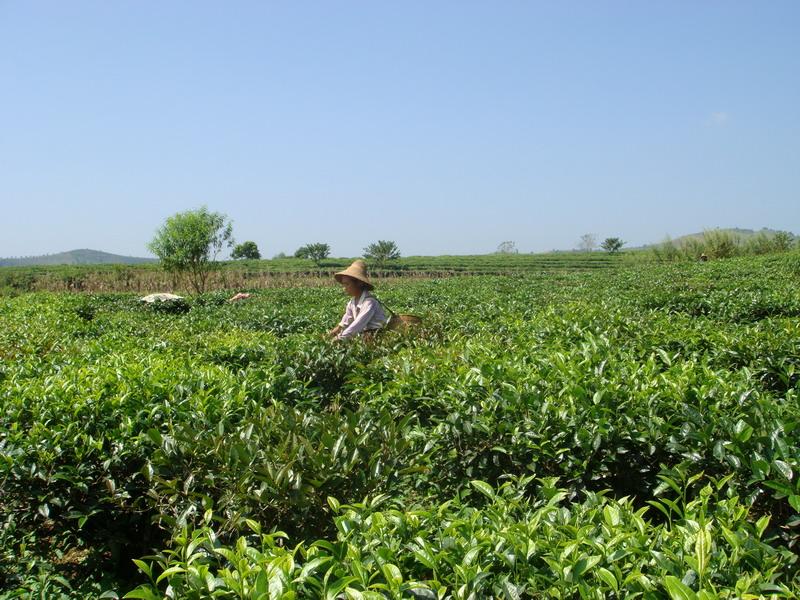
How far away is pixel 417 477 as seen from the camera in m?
3.04

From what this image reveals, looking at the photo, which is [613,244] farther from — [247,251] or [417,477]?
[417,477]

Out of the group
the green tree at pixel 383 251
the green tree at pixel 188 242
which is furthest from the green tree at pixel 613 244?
the green tree at pixel 188 242

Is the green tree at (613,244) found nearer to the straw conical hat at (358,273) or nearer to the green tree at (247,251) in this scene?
the green tree at (247,251)

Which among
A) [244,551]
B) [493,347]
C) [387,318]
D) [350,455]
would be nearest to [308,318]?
[387,318]

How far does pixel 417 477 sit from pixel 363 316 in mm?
2836

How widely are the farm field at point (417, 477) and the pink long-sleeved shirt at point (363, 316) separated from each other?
3.51 feet

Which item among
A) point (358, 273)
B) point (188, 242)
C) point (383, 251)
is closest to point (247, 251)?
point (383, 251)

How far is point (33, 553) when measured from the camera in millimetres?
2766

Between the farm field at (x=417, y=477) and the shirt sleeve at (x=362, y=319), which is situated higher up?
the shirt sleeve at (x=362, y=319)

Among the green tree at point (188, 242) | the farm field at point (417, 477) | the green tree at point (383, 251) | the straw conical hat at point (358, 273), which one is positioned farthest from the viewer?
the green tree at point (383, 251)

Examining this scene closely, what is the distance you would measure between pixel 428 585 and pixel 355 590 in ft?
0.68

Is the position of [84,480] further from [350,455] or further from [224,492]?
[350,455]

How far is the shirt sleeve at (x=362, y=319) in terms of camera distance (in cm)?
568

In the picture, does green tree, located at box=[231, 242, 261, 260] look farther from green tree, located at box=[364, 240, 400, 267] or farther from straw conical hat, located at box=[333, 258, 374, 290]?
straw conical hat, located at box=[333, 258, 374, 290]
